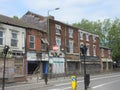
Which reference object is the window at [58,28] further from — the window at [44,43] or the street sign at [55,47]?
the window at [44,43]

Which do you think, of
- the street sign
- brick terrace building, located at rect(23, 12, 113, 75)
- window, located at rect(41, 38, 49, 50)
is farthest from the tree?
window, located at rect(41, 38, 49, 50)

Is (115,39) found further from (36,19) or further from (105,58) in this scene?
(36,19)

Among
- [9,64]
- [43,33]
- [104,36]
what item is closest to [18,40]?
[9,64]

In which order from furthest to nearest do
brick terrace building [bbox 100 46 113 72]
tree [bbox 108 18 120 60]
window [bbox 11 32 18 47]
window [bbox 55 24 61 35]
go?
tree [bbox 108 18 120 60]
brick terrace building [bbox 100 46 113 72]
window [bbox 55 24 61 35]
window [bbox 11 32 18 47]

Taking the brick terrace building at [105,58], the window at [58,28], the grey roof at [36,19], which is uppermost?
the grey roof at [36,19]

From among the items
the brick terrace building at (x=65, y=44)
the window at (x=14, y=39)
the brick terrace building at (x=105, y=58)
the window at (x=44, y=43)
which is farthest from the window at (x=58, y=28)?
the brick terrace building at (x=105, y=58)

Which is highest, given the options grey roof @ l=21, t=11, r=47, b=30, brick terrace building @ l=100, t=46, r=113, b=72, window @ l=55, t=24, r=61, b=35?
grey roof @ l=21, t=11, r=47, b=30

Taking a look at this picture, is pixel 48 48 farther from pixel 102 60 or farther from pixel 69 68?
pixel 102 60

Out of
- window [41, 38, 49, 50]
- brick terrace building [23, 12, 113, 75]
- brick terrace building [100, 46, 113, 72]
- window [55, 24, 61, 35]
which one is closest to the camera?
window [41, 38, 49, 50]

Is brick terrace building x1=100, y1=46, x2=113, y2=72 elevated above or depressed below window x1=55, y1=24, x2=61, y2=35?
below

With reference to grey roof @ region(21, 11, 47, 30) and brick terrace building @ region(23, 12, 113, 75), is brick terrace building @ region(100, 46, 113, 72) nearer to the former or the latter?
brick terrace building @ region(23, 12, 113, 75)

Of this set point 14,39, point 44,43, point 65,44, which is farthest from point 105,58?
point 14,39

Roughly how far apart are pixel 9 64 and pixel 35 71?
733cm

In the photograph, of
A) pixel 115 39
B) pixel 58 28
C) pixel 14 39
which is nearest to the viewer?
pixel 14 39
